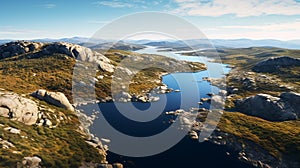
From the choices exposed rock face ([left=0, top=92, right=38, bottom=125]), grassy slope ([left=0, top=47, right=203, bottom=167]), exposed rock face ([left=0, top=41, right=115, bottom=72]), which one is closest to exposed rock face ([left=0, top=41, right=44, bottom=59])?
exposed rock face ([left=0, top=41, right=115, bottom=72])

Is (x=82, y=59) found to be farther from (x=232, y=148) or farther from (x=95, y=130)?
(x=232, y=148)

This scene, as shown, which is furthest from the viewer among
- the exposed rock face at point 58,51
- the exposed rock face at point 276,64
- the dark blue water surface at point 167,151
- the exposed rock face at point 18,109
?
the exposed rock face at point 276,64

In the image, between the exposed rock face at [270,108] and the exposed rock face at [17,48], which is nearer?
the exposed rock face at [270,108]

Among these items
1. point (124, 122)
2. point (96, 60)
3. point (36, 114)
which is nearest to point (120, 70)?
point (96, 60)

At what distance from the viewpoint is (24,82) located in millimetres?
95812

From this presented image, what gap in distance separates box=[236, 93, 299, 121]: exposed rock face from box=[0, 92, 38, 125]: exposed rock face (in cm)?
7789

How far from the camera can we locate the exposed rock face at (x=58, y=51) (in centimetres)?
13688

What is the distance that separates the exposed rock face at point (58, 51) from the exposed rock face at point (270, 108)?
81027 millimetres

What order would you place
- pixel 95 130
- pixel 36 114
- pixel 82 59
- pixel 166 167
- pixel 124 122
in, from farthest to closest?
pixel 82 59, pixel 124 122, pixel 95 130, pixel 36 114, pixel 166 167

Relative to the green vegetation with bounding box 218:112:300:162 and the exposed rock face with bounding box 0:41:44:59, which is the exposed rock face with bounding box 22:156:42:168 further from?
the exposed rock face with bounding box 0:41:44:59

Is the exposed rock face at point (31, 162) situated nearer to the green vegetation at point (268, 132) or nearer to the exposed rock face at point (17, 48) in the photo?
the green vegetation at point (268, 132)

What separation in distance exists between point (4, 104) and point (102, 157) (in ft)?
93.6

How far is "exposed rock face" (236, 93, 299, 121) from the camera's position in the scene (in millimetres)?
83312

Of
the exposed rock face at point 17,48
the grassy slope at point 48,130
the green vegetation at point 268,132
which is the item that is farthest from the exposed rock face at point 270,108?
the exposed rock face at point 17,48
